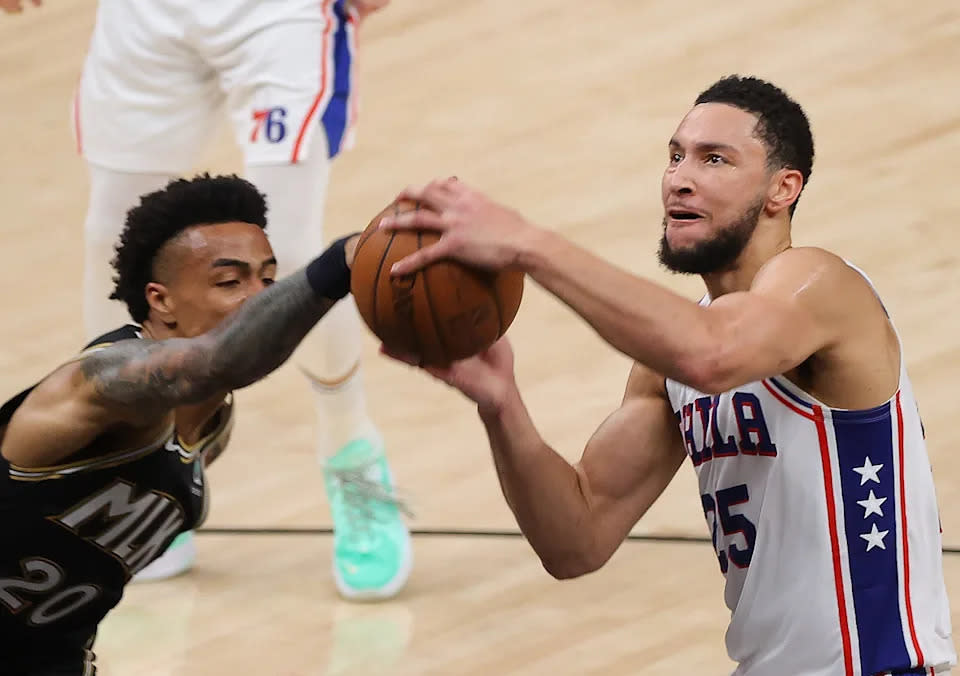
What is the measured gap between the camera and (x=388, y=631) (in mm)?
4551

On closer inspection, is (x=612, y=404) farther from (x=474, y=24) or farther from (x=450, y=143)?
(x=474, y=24)

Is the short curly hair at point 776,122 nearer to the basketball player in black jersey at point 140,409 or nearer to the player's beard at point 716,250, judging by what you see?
the player's beard at point 716,250

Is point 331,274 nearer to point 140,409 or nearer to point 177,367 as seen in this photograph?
point 177,367

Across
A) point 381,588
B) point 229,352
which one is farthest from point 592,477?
point 381,588

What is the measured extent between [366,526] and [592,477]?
1505mm

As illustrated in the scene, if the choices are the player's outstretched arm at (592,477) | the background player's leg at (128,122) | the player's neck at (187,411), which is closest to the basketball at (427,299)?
the player's outstretched arm at (592,477)

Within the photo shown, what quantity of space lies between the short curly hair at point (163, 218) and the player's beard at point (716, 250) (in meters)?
0.84

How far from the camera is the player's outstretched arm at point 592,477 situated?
3.10 meters

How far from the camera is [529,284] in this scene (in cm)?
661

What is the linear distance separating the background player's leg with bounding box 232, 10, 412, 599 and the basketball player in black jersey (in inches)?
41.0

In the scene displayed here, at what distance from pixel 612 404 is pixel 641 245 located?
1.06 m

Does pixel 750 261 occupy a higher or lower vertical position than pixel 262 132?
lower

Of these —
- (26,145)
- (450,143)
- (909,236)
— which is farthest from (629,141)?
(26,145)

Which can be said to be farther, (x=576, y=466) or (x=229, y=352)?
(x=576, y=466)
